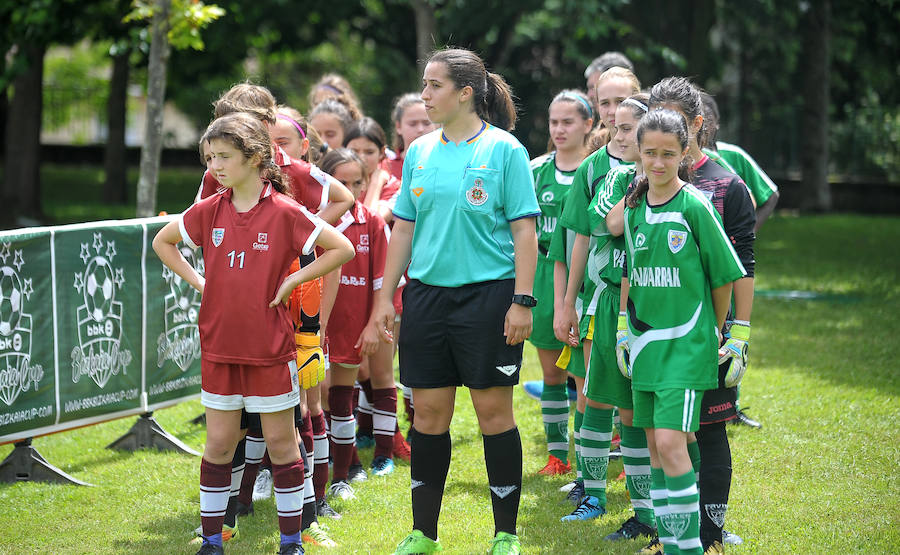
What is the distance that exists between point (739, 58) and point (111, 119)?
50.4ft

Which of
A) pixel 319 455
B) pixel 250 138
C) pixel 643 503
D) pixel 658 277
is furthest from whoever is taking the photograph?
pixel 319 455

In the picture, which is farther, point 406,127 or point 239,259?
point 406,127

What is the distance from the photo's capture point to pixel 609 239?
4.89 meters

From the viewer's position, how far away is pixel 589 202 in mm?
4930

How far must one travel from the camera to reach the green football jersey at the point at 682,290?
4039 mm

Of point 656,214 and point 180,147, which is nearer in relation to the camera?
point 656,214

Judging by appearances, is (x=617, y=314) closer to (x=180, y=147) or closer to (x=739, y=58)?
(x=739, y=58)

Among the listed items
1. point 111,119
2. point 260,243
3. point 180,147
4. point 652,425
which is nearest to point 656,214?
point 652,425

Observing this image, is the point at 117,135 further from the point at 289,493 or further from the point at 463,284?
the point at 463,284

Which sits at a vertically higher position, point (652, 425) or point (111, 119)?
point (111, 119)

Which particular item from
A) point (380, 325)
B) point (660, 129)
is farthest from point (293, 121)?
point (660, 129)

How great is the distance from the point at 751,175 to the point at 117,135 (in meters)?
16.5

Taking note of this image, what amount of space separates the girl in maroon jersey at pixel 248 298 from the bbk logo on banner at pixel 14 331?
1652 millimetres

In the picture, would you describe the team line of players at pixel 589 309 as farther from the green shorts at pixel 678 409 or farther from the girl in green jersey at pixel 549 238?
the girl in green jersey at pixel 549 238
